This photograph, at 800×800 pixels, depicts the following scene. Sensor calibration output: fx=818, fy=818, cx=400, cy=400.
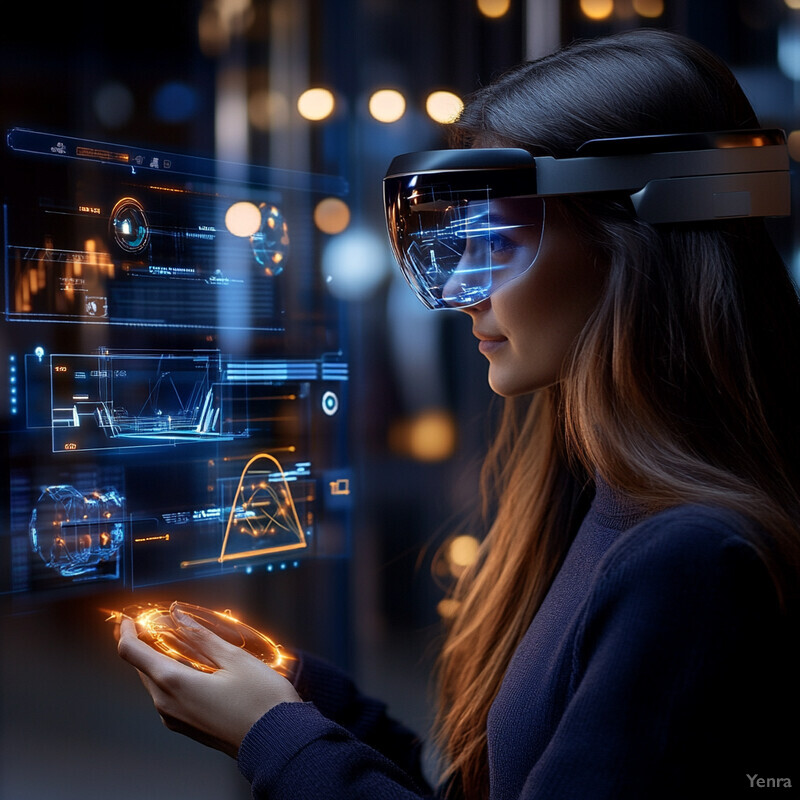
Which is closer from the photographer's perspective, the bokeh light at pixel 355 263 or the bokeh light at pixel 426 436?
the bokeh light at pixel 355 263

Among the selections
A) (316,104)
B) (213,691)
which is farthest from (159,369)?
(316,104)

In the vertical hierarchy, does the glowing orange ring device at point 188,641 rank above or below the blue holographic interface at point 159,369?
below

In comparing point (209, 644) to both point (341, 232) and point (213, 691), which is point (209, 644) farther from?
point (341, 232)

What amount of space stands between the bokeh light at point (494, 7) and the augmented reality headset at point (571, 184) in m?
0.53

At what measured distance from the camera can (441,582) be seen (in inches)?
48.1

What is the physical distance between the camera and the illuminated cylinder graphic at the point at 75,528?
0.75m

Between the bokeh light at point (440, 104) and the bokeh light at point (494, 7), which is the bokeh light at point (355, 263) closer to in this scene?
the bokeh light at point (440, 104)

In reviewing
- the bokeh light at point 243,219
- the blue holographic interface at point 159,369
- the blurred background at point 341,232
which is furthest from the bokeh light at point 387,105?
the bokeh light at point 243,219

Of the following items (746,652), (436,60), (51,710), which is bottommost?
(51,710)

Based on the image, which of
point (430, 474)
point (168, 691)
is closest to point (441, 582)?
point (430, 474)

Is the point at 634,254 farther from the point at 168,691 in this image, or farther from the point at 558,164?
the point at 168,691

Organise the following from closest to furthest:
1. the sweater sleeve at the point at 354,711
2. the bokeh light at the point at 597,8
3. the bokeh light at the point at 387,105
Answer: the sweater sleeve at the point at 354,711 → the bokeh light at the point at 387,105 → the bokeh light at the point at 597,8

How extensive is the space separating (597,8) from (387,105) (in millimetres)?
385

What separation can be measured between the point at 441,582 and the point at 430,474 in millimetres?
165
